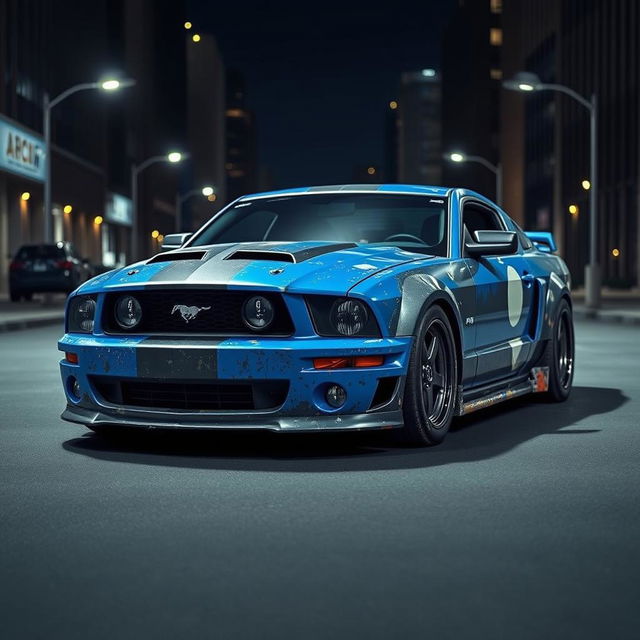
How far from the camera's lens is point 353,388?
719cm

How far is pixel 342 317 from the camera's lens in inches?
286

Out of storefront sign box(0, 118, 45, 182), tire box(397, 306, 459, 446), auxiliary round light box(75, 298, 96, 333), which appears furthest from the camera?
storefront sign box(0, 118, 45, 182)

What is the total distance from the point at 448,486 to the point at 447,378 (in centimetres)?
159

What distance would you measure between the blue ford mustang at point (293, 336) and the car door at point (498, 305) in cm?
4

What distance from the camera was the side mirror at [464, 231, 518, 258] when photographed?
8.51m

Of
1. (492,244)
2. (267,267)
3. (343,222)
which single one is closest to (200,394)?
(267,267)

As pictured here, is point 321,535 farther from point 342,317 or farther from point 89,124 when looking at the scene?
point 89,124

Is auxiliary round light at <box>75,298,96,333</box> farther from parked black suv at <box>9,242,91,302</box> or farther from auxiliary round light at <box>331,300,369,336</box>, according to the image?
parked black suv at <box>9,242,91,302</box>

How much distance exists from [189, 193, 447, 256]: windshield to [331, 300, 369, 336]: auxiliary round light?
134cm

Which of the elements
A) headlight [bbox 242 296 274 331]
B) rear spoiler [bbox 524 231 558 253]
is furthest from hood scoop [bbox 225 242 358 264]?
rear spoiler [bbox 524 231 558 253]

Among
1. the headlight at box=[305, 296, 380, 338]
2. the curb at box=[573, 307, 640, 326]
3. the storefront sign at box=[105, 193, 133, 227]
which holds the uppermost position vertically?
the storefront sign at box=[105, 193, 133, 227]

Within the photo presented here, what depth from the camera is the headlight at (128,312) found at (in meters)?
7.57

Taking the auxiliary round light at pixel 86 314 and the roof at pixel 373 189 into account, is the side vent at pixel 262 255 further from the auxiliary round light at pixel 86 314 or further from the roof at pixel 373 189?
the roof at pixel 373 189

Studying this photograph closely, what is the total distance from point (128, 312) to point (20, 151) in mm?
41749
